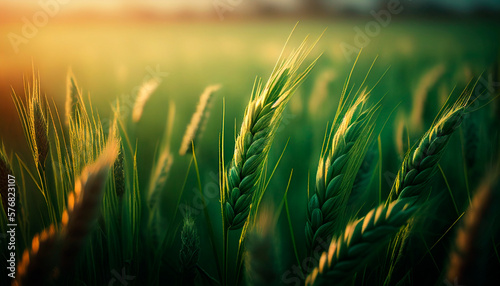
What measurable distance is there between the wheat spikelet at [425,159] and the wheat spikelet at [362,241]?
8 cm

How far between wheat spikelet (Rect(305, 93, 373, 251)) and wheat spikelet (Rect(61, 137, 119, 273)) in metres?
0.36

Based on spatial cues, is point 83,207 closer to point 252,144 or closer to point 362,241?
point 252,144

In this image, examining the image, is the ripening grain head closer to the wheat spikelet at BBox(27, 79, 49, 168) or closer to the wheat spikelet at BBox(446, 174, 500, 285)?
the wheat spikelet at BBox(27, 79, 49, 168)

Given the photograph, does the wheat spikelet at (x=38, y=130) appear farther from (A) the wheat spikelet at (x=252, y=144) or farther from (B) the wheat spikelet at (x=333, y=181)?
(B) the wheat spikelet at (x=333, y=181)

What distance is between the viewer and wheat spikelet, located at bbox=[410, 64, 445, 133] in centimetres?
73

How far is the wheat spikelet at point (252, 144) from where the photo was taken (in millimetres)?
619

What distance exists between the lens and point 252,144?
0.62 meters

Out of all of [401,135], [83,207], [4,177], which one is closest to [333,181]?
[401,135]

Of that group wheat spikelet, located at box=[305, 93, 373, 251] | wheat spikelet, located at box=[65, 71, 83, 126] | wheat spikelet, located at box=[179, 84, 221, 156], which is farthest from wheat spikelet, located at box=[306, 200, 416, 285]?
wheat spikelet, located at box=[65, 71, 83, 126]

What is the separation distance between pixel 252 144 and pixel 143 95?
0.30 metres

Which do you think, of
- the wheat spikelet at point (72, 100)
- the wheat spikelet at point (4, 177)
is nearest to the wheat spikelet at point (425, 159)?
the wheat spikelet at point (72, 100)

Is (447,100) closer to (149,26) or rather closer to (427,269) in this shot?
(427,269)

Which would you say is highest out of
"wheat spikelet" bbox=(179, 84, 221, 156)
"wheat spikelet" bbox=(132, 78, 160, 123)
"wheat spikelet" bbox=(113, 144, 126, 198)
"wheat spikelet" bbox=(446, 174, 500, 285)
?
"wheat spikelet" bbox=(132, 78, 160, 123)

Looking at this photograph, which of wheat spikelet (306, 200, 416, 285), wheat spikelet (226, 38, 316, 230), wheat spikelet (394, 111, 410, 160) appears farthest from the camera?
wheat spikelet (394, 111, 410, 160)
